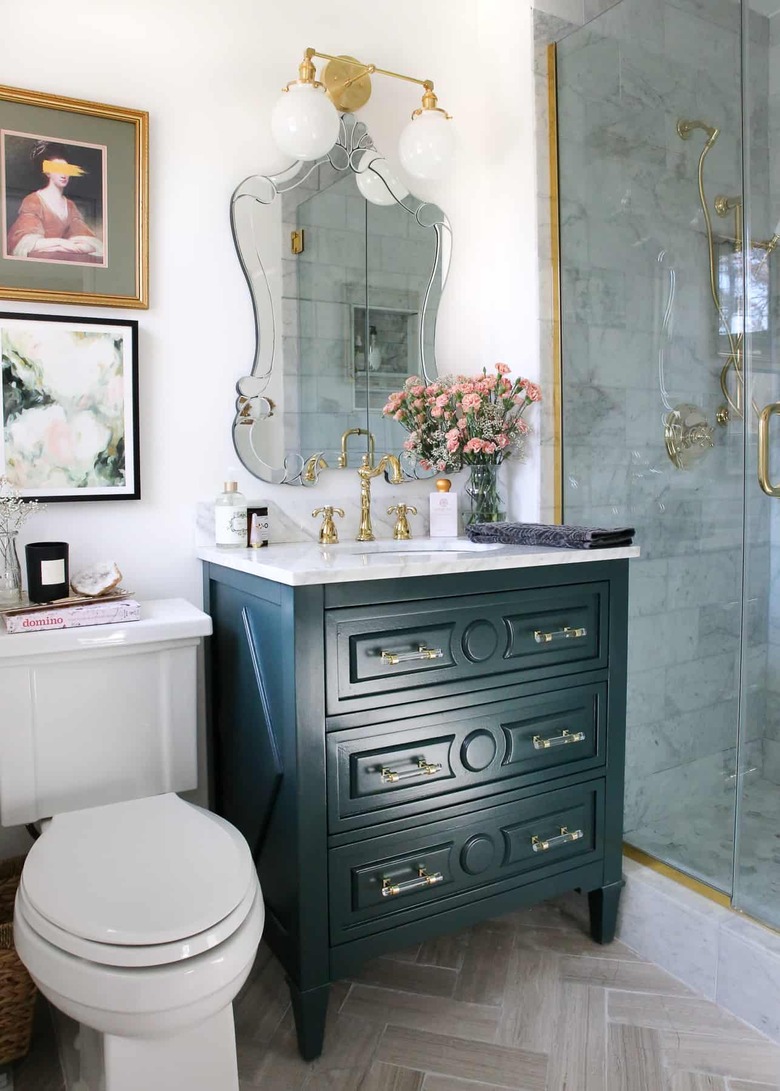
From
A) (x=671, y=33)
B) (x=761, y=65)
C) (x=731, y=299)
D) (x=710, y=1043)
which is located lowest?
(x=710, y=1043)

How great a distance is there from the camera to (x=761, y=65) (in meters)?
1.87

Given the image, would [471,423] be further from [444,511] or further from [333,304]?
[333,304]

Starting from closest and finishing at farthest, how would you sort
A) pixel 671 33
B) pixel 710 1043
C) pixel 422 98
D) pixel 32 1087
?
pixel 32 1087 → pixel 710 1043 → pixel 671 33 → pixel 422 98

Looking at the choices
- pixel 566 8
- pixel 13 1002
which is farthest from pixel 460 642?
pixel 566 8

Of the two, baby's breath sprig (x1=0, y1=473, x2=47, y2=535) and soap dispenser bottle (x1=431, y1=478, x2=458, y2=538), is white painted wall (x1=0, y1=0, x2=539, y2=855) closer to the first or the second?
baby's breath sprig (x1=0, y1=473, x2=47, y2=535)

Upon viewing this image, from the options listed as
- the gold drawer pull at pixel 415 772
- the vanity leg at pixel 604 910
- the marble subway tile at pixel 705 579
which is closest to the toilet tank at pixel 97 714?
the gold drawer pull at pixel 415 772

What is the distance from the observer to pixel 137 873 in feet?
4.07

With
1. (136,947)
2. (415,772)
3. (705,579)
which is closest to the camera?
(136,947)

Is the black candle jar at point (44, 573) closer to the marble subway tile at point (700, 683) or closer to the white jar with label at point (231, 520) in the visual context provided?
the white jar with label at point (231, 520)

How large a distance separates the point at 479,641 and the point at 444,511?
2.05ft

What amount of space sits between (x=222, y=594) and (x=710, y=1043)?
53.3 inches

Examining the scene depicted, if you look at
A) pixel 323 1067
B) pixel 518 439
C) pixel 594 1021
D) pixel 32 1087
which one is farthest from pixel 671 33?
pixel 32 1087

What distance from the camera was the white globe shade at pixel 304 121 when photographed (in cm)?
191

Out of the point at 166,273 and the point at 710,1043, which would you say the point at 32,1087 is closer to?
the point at 710,1043
